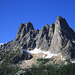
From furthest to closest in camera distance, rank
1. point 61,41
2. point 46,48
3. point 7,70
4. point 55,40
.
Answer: point 46,48 < point 55,40 < point 61,41 < point 7,70

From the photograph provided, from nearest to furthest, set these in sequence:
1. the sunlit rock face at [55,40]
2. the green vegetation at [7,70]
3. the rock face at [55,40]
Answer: the green vegetation at [7,70] → the rock face at [55,40] → the sunlit rock face at [55,40]

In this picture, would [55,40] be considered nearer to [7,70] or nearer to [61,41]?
[61,41]

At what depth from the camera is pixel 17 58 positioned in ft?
469

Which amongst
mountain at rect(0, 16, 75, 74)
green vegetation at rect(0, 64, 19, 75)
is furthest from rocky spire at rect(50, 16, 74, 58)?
green vegetation at rect(0, 64, 19, 75)

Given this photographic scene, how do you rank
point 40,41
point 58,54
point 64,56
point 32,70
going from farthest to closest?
point 40,41 < point 58,54 < point 64,56 < point 32,70

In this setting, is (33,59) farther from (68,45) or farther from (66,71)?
(66,71)

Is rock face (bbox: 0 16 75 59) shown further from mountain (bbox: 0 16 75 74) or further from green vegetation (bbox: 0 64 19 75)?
green vegetation (bbox: 0 64 19 75)

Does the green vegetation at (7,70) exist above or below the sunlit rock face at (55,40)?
below

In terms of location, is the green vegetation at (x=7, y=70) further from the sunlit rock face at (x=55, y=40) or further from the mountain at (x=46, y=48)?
the sunlit rock face at (x=55, y=40)

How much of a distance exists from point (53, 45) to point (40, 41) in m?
27.5

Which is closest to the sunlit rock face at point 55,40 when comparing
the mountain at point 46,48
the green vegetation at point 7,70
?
the mountain at point 46,48

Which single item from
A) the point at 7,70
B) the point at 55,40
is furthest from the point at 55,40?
the point at 7,70

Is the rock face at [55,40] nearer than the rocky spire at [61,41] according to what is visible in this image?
No

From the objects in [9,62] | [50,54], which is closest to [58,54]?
[50,54]
